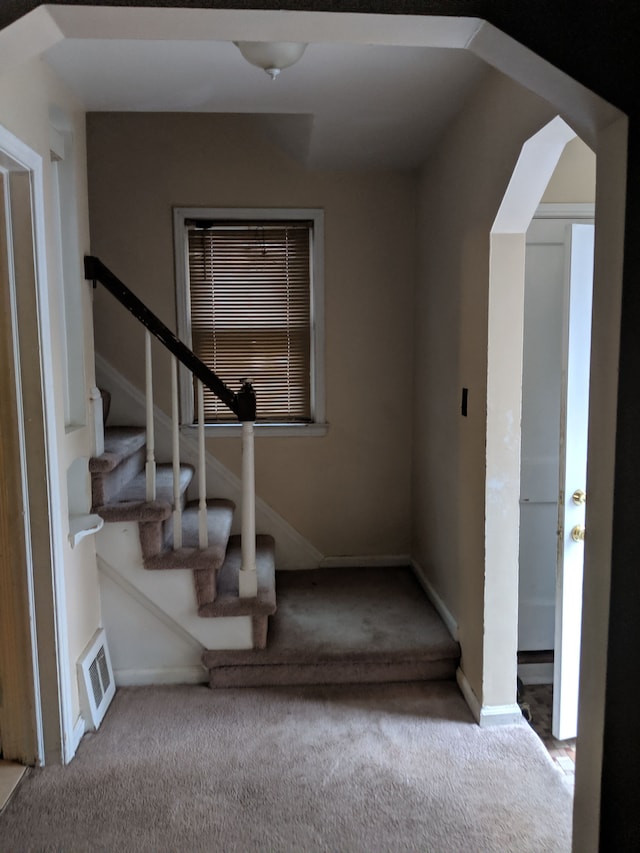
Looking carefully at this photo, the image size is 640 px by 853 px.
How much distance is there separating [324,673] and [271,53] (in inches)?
89.8

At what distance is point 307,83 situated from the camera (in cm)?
222

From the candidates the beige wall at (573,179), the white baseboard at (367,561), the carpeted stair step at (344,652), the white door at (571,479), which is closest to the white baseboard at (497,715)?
the white door at (571,479)

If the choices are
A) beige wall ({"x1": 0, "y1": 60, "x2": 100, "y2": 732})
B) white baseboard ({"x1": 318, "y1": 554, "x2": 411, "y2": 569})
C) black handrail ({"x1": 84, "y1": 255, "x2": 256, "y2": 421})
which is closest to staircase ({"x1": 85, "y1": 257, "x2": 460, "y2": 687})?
black handrail ({"x1": 84, "y1": 255, "x2": 256, "y2": 421})

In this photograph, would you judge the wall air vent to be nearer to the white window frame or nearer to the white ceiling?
the white window frame

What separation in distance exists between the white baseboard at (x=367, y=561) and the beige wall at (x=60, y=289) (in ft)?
4.53

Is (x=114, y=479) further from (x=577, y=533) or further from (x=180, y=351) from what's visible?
(x=577, y=533)

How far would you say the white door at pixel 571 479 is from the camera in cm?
222

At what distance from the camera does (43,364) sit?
197 centimetres

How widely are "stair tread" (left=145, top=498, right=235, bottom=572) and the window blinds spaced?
668 millimetres

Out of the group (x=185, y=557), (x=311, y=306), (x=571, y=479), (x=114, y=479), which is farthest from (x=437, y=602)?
(x=311, y=306)

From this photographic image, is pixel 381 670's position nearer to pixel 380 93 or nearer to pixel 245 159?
pixel 380 93

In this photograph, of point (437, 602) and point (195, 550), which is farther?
point (437, 602)

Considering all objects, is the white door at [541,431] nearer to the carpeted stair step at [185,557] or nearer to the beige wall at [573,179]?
the beige wall at [573,179]

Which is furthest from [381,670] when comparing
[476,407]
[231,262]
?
[231,262]
